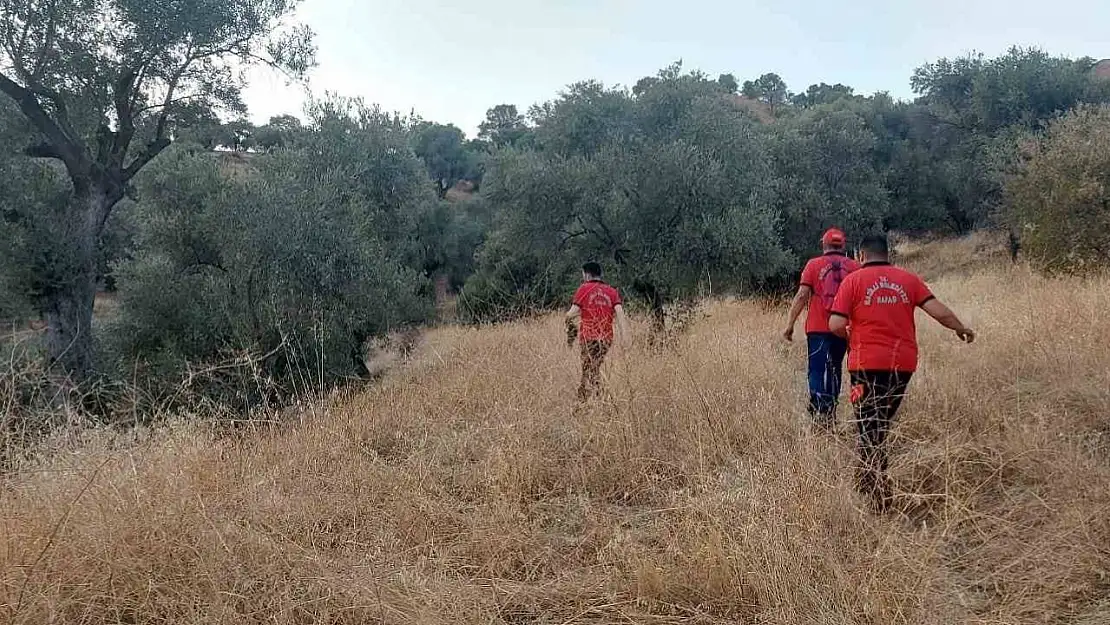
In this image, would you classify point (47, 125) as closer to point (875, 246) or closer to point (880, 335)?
point (875, 246)

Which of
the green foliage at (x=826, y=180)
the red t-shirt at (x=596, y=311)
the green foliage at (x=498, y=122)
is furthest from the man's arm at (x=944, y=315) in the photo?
the green foliage at (x=498, y=122)

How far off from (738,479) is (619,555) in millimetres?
887

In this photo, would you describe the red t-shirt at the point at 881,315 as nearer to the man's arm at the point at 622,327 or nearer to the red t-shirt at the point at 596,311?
the man's arm at the point at 622,327

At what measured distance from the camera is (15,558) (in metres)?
2.56

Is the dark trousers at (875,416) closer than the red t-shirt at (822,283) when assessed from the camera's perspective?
Yes

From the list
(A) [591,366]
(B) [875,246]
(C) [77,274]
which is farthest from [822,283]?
(C) [77,274]

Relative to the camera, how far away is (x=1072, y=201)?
10688 millimetres

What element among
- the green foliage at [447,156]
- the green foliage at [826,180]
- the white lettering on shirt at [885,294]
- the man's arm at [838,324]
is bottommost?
the man's arm at [838,324]

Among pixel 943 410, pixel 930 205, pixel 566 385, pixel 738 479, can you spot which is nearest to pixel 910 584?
pixel 738 479

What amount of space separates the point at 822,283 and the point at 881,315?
47.4 inches

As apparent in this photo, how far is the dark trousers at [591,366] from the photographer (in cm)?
542

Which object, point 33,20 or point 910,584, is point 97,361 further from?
point 910,584

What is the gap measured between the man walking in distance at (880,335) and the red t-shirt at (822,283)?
0.94 metres

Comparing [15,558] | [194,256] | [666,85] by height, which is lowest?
[15,558]
